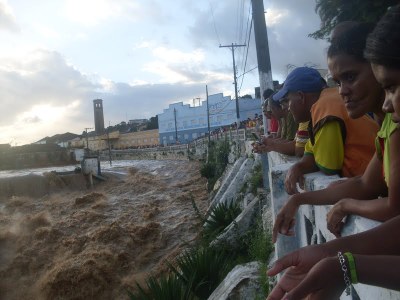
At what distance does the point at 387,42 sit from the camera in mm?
1266

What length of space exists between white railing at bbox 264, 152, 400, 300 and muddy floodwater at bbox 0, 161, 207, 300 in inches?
344

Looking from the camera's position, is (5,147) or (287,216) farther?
(5,147)

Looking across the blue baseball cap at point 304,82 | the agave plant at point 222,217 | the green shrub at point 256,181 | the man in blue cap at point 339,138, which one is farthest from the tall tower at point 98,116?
the man in blue cap at point 339,138

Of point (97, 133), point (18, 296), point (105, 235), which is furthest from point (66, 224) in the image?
point (97, 133)

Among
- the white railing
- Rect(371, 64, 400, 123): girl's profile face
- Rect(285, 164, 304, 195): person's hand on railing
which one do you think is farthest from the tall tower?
Rect(371, 64, 400, 123): girl's profile face

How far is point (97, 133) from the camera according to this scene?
81562 millimetres

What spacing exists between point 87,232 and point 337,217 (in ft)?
54.4

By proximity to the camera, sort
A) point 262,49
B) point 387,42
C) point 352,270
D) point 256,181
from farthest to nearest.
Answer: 1. point 256,181
2. point 262,49
3. point 387,42
4. point 352,270

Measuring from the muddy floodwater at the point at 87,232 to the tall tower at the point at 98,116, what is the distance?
52432 millimetres

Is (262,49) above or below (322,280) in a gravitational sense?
above

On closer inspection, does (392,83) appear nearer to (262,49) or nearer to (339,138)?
(339,138)

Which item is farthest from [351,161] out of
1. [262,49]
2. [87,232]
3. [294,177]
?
[87,232]

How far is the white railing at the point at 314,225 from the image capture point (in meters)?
1.37

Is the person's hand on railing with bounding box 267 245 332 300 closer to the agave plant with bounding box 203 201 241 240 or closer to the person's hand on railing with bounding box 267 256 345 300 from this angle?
the person's hand on railing with bounding box 267 256 345 300
